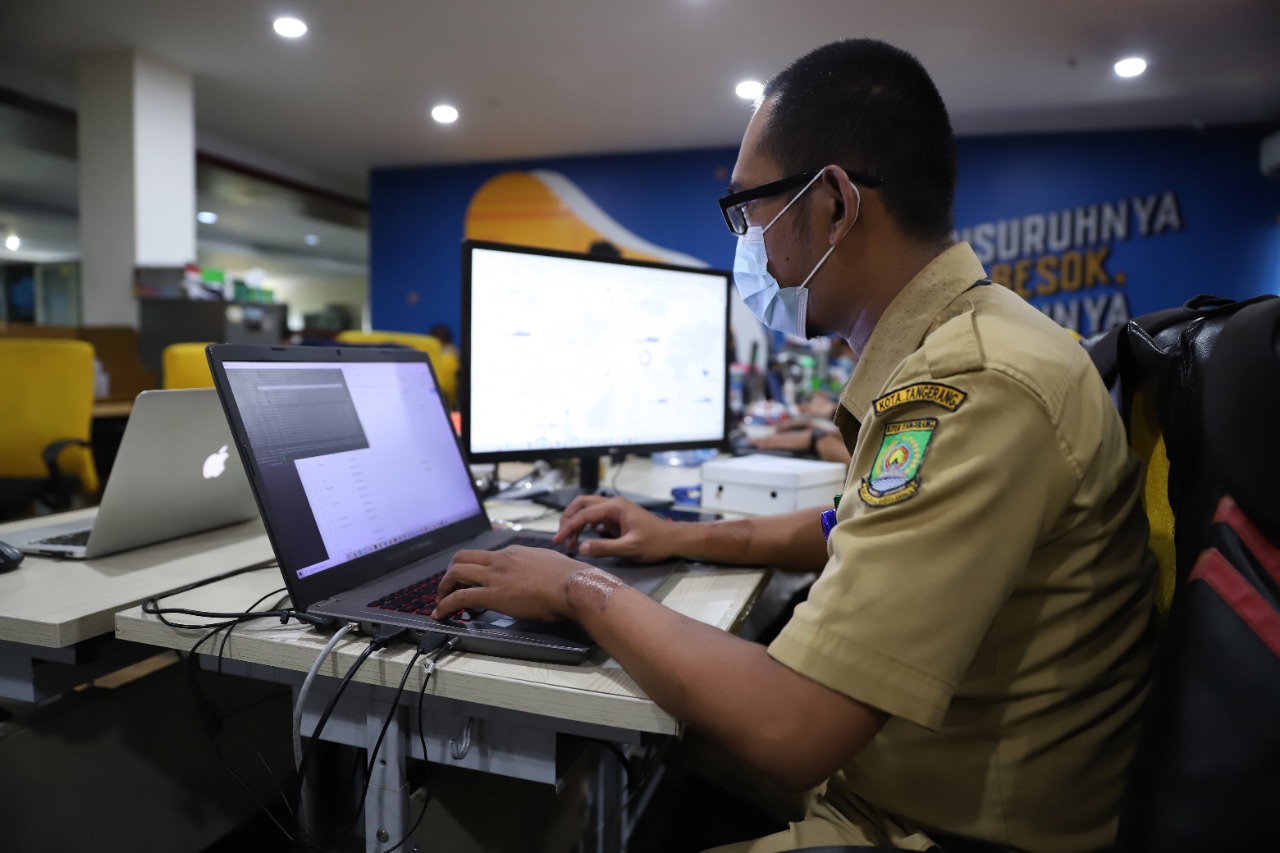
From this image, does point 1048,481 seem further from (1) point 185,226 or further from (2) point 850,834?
(1) point 185,226

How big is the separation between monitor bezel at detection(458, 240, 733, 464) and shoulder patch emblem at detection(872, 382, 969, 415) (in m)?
0.73

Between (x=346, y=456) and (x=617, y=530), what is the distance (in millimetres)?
376

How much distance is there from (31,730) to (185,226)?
5.14 meters

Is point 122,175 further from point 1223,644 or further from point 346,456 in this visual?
point 1223,644

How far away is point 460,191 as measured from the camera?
7488 mm

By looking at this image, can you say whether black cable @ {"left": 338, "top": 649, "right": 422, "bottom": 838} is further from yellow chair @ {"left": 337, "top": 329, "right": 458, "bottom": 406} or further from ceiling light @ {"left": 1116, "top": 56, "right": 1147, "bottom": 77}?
ceiling light @ {"left": 1116, "top": 56, "right": 1147, "bottom": 77}

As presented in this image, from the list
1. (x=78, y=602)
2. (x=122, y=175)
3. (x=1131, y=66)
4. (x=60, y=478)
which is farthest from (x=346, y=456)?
(x=1131, y=66)

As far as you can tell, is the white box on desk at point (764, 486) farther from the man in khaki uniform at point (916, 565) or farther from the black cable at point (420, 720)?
the black cable at point (420, 720)

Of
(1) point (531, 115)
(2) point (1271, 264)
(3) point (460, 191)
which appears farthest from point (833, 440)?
(3) point (460, 191)

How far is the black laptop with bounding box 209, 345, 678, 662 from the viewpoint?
2.48 feet

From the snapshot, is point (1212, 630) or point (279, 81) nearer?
point (1212, 630)

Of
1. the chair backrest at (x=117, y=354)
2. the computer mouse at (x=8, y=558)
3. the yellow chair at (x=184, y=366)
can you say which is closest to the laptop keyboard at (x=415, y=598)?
the computer mouse at (x=8, y=558)

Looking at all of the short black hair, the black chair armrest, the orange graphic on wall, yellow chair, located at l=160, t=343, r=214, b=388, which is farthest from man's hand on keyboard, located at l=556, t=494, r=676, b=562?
the orange graphic on wall

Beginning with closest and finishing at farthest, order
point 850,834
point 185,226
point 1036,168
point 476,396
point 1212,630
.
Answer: point 1212,630, point 850,834, point 476,396, point 185,226, point 1036,168
